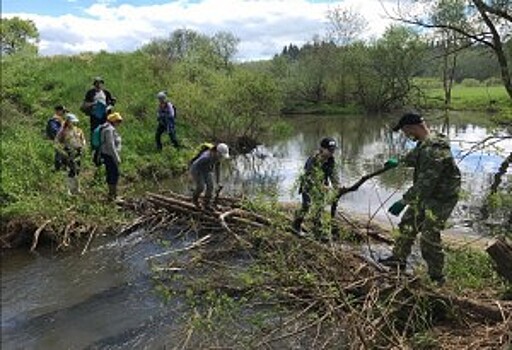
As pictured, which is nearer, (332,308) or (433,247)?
(332,308)

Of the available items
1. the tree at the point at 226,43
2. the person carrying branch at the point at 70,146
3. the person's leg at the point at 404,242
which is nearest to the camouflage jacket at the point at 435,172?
the person's leg at the point at 404,242

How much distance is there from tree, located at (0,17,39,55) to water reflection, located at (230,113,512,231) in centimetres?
1320

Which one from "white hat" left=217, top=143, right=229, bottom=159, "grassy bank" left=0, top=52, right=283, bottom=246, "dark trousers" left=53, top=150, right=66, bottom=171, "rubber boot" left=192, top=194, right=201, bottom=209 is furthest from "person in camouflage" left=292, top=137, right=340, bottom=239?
"dark trousers" left=53, top=150, right=66, bottom=171

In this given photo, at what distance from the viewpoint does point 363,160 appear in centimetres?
2334

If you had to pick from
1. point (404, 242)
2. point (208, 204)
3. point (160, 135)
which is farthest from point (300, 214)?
point (160, 135)

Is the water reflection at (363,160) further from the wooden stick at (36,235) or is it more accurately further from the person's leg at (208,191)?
the wooden stick at (36,235)

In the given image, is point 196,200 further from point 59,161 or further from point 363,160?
point 363,160

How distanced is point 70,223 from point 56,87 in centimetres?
1443

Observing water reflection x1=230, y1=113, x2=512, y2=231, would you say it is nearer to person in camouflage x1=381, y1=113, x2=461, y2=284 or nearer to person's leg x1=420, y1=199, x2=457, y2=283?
person in camouflage x1=381, y1=113, x2=461, y2=284

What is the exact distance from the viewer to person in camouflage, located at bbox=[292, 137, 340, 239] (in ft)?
22.1

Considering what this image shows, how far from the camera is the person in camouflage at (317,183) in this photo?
6.75 metres

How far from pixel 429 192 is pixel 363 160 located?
16.8 metres

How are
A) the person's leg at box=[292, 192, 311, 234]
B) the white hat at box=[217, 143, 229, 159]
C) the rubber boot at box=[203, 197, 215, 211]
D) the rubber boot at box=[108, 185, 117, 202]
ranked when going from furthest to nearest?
the rubber boot at box=[108, 185, 117, 202]
the rubber boot at box=[203, 197, 215, 211]
the white hat at box=[217, 143, 229, 159]
the person's leg at box=[292, 192, 311, 234]

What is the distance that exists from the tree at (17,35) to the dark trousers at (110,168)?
1698 centimetres
